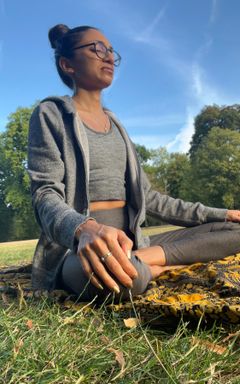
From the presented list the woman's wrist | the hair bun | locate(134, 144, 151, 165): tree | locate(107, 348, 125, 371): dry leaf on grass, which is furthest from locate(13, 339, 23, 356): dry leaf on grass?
locate(134, 144, 151, 165): tree

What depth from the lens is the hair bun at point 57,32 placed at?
2.98 m

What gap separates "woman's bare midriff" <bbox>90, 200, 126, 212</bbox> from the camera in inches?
→ 99.5

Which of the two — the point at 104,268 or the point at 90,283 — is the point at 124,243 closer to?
the point at 104,268

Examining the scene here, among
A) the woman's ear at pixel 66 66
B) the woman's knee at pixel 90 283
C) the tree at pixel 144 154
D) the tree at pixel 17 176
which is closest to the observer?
the woman's knee at pixel 90 283

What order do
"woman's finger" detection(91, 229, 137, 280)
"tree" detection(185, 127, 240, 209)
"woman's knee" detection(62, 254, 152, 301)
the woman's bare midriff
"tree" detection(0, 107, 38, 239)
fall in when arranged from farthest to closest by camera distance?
"tree" detection(0, 107, 38, 239) < "tree" detection(185, 127, 240, 209) < the woman's bare midriff < "woman's knee" detection(62, 254, 152, 301) < "woman's finger" detection(91, 229, 137, 280)

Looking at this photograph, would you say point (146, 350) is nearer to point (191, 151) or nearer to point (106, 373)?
point (106, 373)

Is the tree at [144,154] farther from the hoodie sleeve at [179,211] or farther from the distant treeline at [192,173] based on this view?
the hoodie sleeve at [179,211]

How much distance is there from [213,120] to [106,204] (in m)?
40.1

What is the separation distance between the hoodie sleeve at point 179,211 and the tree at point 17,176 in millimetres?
31808

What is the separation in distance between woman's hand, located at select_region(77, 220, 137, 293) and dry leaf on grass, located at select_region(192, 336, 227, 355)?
0.34 meters

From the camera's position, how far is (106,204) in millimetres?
2596

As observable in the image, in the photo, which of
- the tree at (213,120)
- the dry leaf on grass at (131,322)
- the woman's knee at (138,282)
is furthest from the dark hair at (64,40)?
the tree at (213,120)

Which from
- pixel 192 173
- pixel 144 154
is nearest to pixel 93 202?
pixel 192 173

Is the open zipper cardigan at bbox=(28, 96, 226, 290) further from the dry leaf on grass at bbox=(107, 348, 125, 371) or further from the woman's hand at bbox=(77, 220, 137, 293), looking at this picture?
the dry leaf on grass at bbox=(107, 348, 125, 371)
